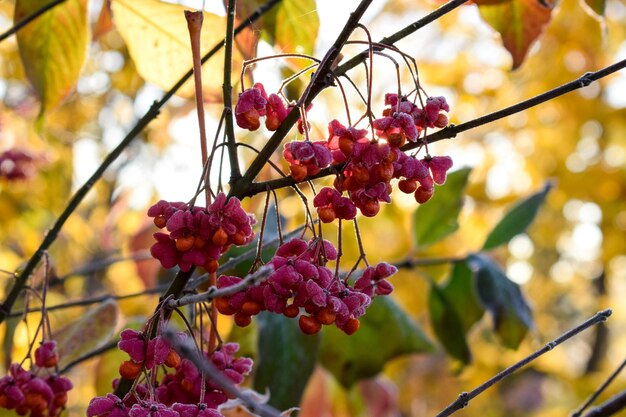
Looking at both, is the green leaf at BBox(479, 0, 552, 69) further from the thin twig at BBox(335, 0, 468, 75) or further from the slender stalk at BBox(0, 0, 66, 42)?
the slender stalk at BBox(0, 0, 66, 42)

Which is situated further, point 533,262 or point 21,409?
point 533,262

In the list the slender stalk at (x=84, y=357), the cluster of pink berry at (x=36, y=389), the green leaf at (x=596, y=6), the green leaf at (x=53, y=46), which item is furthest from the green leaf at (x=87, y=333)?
the green leaf at (x=596, y=6)

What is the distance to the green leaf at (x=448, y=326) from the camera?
98 centimetres

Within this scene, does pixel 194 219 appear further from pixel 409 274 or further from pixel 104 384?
pixel 409 274

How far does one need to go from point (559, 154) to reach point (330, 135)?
1797 mm

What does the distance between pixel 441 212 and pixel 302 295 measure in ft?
2.23

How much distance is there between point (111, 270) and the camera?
101 inches

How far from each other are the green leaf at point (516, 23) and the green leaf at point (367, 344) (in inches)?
13.8

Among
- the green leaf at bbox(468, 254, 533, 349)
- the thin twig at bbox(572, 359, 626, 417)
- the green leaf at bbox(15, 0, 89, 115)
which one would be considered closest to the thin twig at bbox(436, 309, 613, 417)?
the thin twig at bbox(572, 359, 626, 417)

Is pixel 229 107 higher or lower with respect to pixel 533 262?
lower

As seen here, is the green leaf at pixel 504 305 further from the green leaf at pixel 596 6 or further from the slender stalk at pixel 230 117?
the slender stalk at pixel 230 117

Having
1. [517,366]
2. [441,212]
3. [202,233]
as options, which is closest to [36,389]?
[202,233]

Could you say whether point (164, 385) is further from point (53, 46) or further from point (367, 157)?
point (53, 46)

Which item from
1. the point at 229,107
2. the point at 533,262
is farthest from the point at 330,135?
the point at 533,262
